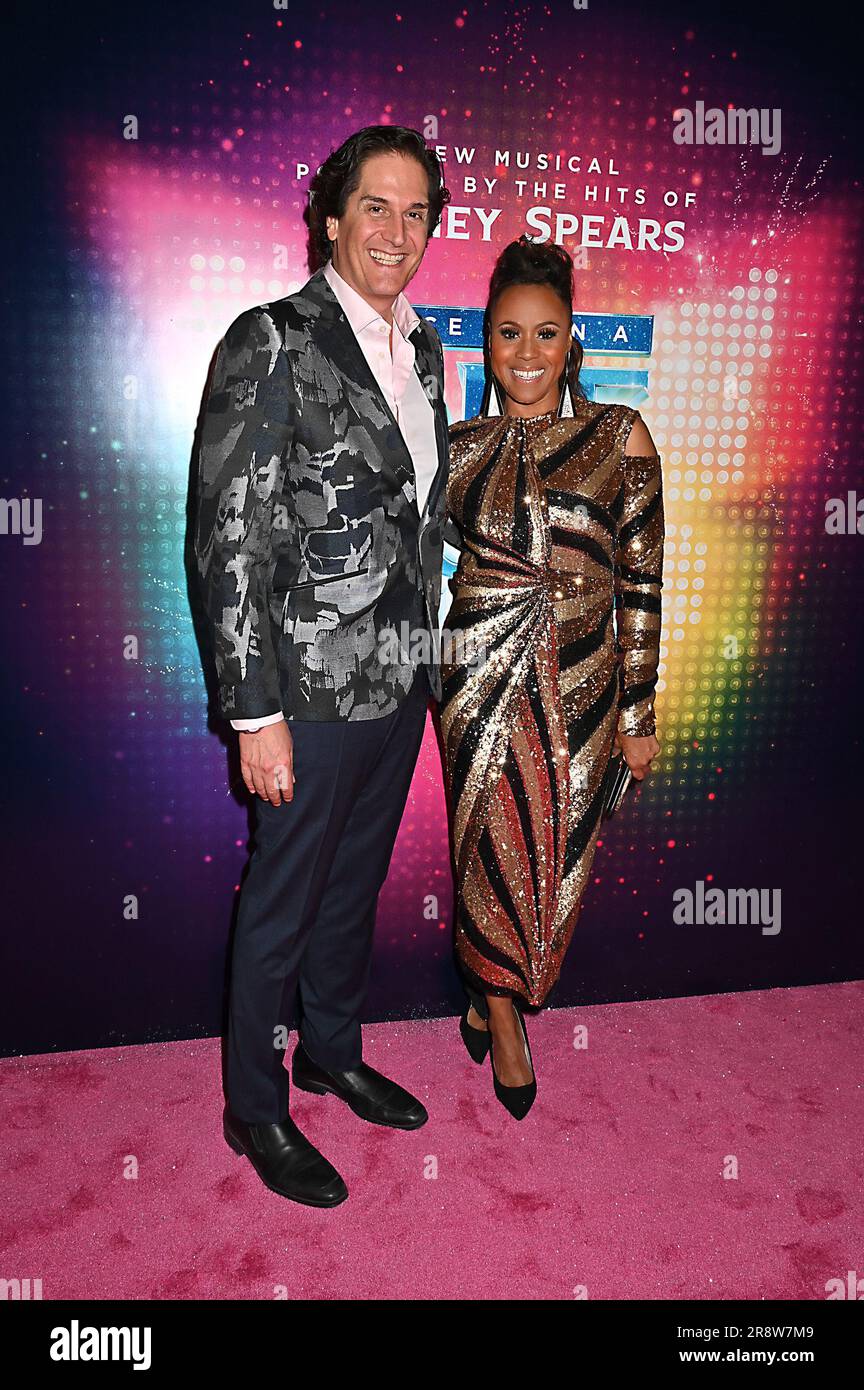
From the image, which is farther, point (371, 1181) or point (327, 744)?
point (371, 1181)

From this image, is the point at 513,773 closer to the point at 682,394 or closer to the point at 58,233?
the point at 682,394

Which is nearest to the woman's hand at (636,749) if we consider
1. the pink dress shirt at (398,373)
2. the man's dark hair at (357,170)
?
the pink dress shirt at (398,373)

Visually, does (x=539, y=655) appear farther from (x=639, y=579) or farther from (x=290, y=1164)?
(x=290, y=1164)

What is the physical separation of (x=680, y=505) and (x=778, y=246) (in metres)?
0.68

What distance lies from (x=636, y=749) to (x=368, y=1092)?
3.26 ft

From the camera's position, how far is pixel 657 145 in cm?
234

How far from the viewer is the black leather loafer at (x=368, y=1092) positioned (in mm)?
2211

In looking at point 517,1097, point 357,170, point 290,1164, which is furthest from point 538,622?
point 290,1164

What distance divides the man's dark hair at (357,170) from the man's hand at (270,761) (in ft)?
3.05

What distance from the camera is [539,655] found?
2.07 metres

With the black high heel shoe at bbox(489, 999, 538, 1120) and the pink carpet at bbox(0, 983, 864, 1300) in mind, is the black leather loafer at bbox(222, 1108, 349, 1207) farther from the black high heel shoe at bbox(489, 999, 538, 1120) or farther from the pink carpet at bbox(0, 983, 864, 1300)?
the black high heel shoe at bbox(489, 999, 538, 1120)

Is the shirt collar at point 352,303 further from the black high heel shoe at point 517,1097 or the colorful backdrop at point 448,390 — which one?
the black high heel shoe at point 517,1097

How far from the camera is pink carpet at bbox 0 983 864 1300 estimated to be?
180cm

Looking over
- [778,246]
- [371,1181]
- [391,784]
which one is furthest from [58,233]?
[371,1181]
